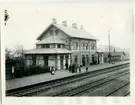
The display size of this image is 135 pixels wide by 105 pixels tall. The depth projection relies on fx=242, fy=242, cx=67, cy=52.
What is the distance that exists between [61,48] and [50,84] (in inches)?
7.4

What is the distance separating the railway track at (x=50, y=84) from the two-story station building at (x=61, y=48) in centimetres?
7

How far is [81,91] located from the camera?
1.19 m

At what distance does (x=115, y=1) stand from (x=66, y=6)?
24 cm

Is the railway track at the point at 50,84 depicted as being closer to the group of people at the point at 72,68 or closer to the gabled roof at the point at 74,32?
the group of people at the point at 72,68

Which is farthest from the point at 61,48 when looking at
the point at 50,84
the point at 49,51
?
the point at 50,84

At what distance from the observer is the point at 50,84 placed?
1.20 m

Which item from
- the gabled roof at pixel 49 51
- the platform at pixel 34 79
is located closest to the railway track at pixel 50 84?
the platform at pixel 34 79

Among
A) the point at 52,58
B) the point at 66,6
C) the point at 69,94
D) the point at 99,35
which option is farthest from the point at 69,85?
the point at 66,6

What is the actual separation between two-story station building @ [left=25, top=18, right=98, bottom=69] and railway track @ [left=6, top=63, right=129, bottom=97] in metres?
0.07

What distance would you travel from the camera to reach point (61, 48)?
1204 mm
